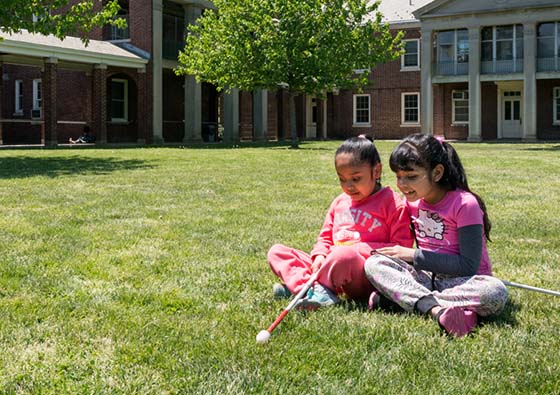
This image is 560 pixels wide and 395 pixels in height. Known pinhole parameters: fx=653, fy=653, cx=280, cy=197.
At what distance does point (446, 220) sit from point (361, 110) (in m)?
35.3

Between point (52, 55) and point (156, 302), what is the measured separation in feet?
70.2

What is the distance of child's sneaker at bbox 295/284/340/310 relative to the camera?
138 inches

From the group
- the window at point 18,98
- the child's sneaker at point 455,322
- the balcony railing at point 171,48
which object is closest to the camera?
the child's sneaker at point 455,322

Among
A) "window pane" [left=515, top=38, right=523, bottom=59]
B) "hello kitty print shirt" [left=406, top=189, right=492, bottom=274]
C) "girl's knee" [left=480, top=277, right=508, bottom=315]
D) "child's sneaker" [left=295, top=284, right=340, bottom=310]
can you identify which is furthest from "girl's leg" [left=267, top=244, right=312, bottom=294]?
"window pane" [left=515, top=38, right=523, bottom=59]

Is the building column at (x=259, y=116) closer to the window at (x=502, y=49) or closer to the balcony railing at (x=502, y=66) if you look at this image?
the balcony railing at (x=502, y=66)

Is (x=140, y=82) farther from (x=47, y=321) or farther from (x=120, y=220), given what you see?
(x=47, y=321)

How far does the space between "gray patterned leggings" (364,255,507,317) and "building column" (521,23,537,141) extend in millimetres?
28788

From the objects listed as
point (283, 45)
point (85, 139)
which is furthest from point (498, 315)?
point (85, 139)

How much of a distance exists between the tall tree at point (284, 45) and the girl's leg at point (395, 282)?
20968mm

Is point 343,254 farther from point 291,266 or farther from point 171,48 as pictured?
point 171,48

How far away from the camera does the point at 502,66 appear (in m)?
31.3

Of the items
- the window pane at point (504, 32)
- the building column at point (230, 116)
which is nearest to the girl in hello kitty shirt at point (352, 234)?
the building column at point (230, 116)

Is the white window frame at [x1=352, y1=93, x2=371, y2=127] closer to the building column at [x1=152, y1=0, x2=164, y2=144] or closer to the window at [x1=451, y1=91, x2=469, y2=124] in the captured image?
the window at [x1=451, y1=91, x2=469, y2=124]

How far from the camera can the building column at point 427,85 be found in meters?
31.8
